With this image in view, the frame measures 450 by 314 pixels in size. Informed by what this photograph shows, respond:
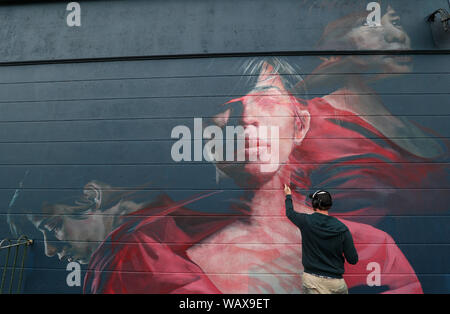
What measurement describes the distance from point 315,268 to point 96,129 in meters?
2.92

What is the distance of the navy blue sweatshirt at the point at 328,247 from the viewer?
6.39 ft

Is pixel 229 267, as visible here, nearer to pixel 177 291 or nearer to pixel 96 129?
pixel 177 291

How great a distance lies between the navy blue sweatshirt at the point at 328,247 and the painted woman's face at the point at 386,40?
2233 mm

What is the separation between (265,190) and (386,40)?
2.43 m

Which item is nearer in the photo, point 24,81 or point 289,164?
point 289,164

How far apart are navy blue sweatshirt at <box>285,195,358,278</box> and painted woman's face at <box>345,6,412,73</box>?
87.9 inches

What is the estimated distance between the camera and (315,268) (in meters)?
1.97

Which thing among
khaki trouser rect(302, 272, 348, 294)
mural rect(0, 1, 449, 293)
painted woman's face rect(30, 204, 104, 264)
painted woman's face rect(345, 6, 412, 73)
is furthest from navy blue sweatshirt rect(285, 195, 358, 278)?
painted woman's face rect(30, 204, 104, 264)

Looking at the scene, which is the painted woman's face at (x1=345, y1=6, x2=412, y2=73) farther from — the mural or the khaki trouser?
the khaki trouser

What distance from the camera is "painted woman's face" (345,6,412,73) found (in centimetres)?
299

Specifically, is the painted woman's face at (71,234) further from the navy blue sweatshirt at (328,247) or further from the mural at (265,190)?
the navy blue sweatshirt at (328,247)

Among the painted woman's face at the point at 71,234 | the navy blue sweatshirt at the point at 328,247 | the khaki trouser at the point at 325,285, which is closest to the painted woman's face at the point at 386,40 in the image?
the navy blue sweatshirt at the point at 328,247

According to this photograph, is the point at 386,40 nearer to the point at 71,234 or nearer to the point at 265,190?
the point at 265,190
